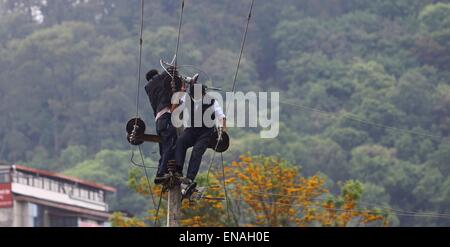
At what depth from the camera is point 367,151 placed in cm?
12738

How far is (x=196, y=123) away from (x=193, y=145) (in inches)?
15.3

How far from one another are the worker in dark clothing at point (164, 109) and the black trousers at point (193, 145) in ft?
0.64

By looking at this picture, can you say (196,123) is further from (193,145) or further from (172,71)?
(172,71)

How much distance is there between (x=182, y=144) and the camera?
2214 centimetres

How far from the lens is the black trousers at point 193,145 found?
22094 millimetres

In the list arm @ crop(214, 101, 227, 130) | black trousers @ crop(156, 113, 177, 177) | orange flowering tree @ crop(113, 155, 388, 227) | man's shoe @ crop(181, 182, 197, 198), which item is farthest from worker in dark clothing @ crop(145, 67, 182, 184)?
orange flowering tree @ crop(113, 155, 388, 227)

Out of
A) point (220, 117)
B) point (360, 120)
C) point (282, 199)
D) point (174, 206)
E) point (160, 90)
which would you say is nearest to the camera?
point (174, 206)

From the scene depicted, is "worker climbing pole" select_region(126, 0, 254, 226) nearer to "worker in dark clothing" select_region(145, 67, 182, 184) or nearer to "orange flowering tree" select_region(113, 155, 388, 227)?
"worker in dark clothing" select_region(145, 67, 182, 184)

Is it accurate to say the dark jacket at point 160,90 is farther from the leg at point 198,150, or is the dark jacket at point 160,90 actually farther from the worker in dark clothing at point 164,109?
the leg at point 198,150

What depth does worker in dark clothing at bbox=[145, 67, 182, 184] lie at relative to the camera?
22.3 meters

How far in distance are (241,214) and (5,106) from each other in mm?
109118

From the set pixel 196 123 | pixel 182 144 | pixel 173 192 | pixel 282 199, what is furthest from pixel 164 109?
pixel 282 199

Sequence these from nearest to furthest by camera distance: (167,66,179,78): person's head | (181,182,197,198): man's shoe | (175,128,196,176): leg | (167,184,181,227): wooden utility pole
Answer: (167,184,181,227): wooden utility pole < (181,182,197,198): man's shoe < (175,128,196,176): leg < (167,66,179,78): person's head

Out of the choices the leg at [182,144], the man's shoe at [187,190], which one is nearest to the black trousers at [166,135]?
the leg at [182,144]
